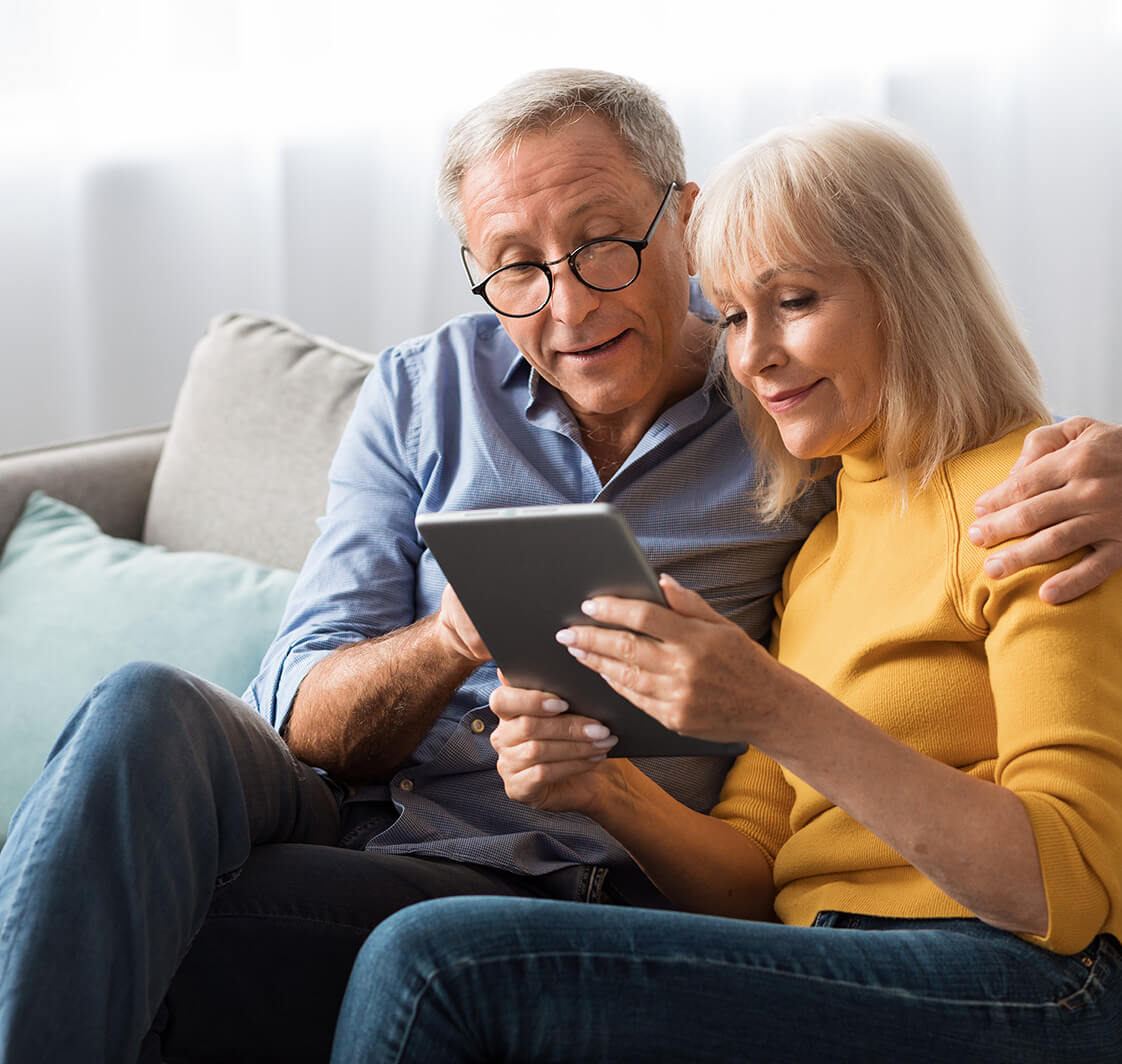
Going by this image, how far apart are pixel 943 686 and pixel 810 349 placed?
0.31 metres

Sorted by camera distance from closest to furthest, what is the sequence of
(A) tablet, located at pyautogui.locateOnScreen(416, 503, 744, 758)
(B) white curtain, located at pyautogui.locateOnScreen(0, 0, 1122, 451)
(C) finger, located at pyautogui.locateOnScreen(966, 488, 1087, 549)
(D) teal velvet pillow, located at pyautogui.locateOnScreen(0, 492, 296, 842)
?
(A) tablet, located at pyautogui.locateOnScreen(416, 503, 744, 758)
(C) finger, located at pyautogui.locateOnScreen(966, 488, 1087, 549)
(D) teal velvet pillow, located at pyautogui.locateOnScreen(0, 492, 296, 842)
(B) white curtain, located at pyautogui.locateOnScreen(0, 0, 1122, 451)

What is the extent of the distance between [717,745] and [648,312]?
52 centimetres

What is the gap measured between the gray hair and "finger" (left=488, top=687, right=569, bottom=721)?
23.4 inches

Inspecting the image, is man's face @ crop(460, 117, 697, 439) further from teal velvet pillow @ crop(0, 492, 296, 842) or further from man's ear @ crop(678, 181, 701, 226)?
teal velvet pillow @ crop(0, 492, 296, 842)

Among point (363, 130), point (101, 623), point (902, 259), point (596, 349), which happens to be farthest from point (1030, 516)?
point (363, 130)

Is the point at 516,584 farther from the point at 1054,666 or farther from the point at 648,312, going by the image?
the point at 648,312

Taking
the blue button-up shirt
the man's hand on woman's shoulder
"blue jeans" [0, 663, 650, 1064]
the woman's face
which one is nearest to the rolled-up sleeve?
the blue button-up shirt

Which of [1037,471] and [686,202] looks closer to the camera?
[1037,471]

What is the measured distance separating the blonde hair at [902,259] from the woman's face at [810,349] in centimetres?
1

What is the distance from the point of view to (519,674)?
1059 millimetres

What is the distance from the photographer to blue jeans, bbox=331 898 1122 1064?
914mm

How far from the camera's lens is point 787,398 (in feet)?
3.86

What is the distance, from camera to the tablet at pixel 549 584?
87 centimetres

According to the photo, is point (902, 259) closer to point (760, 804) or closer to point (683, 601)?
point (683, 601)
